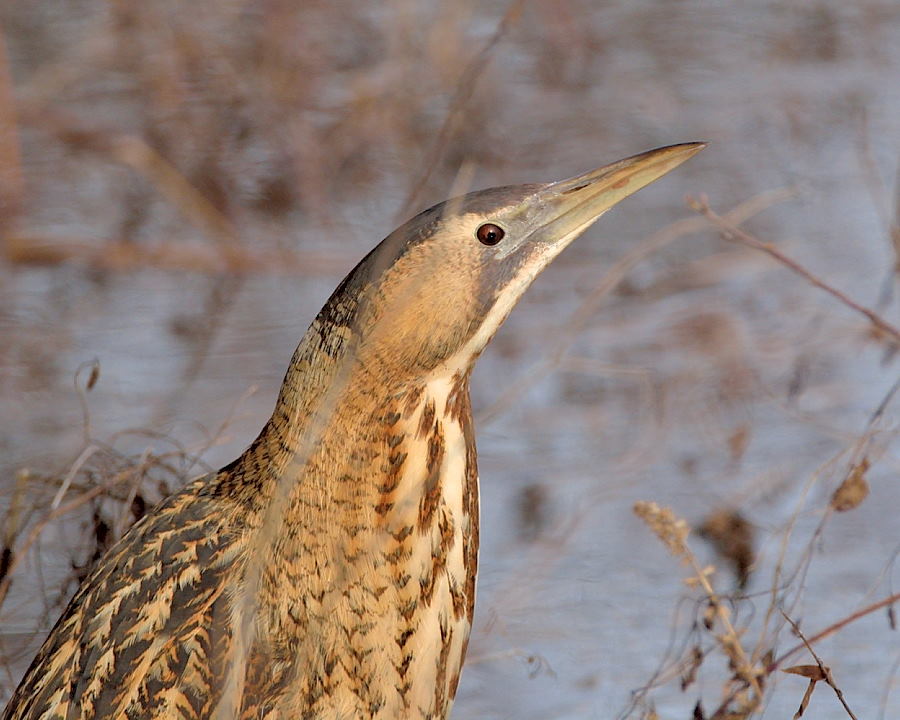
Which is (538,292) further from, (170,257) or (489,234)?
(489,234)

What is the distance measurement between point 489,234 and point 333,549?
482mm

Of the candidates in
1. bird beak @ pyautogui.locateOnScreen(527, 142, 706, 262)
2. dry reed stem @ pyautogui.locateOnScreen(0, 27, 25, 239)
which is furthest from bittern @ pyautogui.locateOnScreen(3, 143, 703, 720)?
dry reed stem @ pyautogui.locateOnScreen(0, 27, 25, 239)

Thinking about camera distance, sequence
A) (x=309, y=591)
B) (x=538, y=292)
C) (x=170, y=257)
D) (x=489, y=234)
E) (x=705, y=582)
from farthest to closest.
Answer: (x=170, y=257), (x=538, y=292), (x=705, y=582), (x=489, y=234), (x=309, y=591)

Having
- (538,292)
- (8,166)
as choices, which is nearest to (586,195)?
(538,292)

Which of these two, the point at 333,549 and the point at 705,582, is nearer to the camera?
the point at 333,549

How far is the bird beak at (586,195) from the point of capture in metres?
2.61

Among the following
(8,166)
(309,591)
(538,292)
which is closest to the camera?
(309,591)

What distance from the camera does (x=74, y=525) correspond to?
3723mm

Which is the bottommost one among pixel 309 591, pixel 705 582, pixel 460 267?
pixel 705 582

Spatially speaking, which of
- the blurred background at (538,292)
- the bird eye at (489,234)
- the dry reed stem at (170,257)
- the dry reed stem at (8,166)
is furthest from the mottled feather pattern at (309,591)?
the dry reed stem at (8,166)

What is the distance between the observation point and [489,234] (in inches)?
99.9

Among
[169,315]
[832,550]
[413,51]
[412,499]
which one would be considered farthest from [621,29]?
[412,499]

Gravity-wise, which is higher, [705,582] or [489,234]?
[489,234]

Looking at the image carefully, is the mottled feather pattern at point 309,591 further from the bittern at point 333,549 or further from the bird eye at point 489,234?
the bird eye at point 489,234
